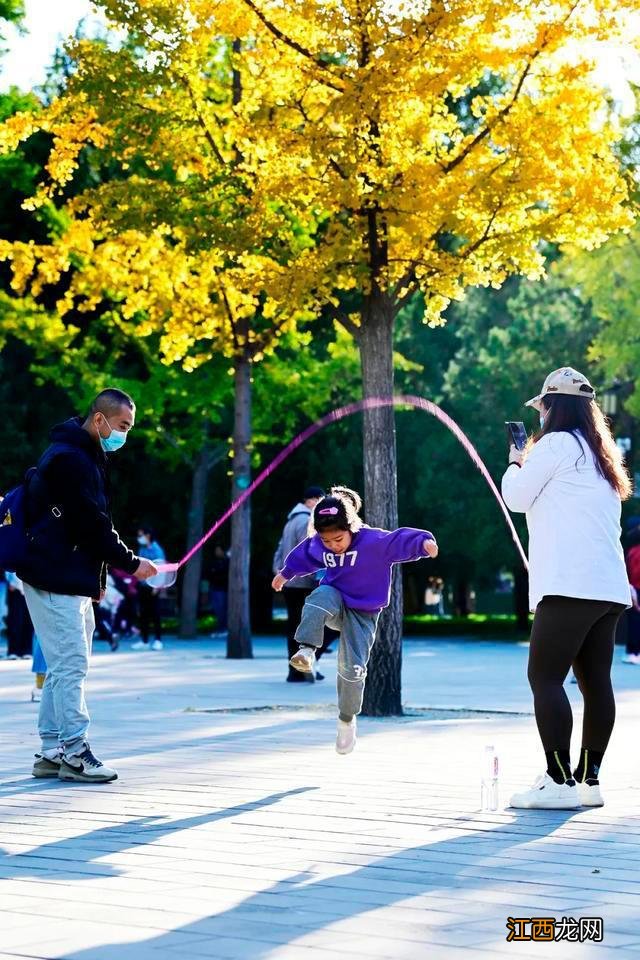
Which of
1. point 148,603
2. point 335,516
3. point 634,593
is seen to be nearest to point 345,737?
point 335,516

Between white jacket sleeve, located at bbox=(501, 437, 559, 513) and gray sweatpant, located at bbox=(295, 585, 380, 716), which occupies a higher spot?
white jacket sleeve, located at bbox=(501, 437, 559, 513)

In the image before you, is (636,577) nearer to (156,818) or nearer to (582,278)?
(582,278)

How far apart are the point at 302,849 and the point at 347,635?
3.02 m

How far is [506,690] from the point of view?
57.7 ft

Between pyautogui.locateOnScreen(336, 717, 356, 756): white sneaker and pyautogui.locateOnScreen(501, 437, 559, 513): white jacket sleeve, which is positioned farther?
pyautogui.locateOnScreen(336, 717, 356, 756): white sneaker

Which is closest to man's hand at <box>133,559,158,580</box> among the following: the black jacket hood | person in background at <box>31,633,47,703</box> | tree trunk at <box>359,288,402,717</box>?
the black jacket hood

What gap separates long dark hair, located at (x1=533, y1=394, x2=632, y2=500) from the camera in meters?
8.53

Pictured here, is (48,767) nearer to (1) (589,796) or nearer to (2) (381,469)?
(1) (589,796)

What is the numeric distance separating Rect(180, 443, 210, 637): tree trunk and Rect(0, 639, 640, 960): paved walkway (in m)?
19.2

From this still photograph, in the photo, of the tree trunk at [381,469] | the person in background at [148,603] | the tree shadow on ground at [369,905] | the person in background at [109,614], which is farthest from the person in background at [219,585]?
the tree shadow on ground at [369,905]

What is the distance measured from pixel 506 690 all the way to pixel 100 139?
6596 millimetres

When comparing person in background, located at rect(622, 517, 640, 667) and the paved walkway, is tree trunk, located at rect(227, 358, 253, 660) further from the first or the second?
the paved walkway

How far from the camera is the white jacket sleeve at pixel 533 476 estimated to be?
8461 mm

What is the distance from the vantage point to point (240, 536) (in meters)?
24.2
